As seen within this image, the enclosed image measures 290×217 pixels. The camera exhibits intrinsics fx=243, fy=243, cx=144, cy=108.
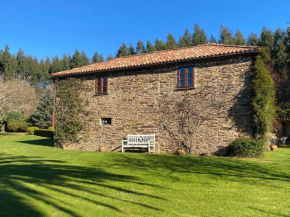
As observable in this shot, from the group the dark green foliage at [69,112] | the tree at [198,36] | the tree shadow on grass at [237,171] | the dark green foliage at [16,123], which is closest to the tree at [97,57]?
the tree at [198,36]

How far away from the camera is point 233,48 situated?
1223 centimetres

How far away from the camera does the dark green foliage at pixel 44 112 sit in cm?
3079

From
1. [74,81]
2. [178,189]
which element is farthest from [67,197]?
[74,81]

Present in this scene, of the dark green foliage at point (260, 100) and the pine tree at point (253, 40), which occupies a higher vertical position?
the pine tree at point (253, 40)

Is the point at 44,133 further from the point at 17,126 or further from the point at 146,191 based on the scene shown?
the point at 146,191

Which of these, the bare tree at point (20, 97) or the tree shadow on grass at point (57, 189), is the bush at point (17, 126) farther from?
the tree shadow on grass at point (57, 189)

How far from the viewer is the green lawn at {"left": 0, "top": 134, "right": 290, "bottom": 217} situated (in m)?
4.31

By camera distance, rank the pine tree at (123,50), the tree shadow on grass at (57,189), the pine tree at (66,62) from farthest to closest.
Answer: the pine tree at (66,62), the pine tree at (123,50), the tree shadow on grass at (57,189)

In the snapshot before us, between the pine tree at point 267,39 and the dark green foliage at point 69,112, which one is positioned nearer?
the dark green foliage at point 69,112

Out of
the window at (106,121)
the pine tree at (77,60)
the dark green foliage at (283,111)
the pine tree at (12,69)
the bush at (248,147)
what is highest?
the pine tree at (77,60)

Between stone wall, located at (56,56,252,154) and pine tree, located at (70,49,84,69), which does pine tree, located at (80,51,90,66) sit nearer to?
pine tree, located at (70,49,84,69)

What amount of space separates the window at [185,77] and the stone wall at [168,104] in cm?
24

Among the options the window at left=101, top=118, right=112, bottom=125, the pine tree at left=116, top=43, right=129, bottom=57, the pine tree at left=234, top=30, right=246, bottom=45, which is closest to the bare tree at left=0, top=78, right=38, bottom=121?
the window at left=101, top=118, right=112, bottom=125

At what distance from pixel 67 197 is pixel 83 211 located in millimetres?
972
